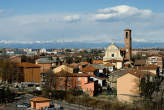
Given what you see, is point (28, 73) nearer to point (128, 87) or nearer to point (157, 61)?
point (128, 87)

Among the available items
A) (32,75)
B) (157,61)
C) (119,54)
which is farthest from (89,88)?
(157,61)

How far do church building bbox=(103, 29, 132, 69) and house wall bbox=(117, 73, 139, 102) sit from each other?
56.4 ft

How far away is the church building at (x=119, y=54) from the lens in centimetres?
3947

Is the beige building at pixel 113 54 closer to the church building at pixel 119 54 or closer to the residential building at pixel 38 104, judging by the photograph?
the church building at pixel 119 54

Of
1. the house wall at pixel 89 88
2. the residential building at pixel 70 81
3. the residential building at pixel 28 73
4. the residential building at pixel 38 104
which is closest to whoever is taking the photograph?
the residential building at pixel 38 104

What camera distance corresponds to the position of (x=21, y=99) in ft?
68.7

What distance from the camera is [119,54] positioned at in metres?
41.2

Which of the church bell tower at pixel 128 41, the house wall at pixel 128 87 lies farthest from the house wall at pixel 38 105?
the church bell tower at pixel 128 41

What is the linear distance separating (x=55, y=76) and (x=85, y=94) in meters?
3.88

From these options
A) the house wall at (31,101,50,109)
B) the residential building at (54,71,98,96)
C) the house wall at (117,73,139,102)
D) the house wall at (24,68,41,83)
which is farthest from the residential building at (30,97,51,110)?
the house wall at (24,68,41,83)

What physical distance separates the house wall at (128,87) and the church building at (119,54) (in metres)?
17.2

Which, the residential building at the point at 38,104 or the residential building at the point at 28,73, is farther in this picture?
the residential building at the point at 28,73

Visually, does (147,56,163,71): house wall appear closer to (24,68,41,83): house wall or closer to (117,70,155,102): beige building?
(24,68,41,83): house wall

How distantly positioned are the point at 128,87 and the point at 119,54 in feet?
67.2
